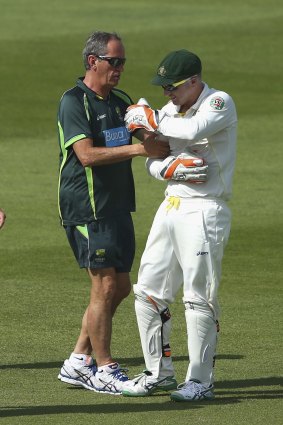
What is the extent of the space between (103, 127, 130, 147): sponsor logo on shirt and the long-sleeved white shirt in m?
0.39

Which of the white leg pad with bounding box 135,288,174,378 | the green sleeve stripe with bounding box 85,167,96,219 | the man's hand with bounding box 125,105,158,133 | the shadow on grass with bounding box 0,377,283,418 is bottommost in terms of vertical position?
the shadow on grass with bounding box 0,377,283,418

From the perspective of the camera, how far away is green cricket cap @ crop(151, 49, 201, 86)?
325 inches

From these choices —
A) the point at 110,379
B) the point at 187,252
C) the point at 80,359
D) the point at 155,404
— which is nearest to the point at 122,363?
the point at 80,359

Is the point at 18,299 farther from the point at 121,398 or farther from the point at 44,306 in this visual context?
the point at 121,398

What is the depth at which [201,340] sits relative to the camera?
27.3ft

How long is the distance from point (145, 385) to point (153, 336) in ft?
1.04

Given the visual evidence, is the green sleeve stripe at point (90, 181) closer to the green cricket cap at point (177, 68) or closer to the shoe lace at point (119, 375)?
the green cricket cap at point (177, 68)

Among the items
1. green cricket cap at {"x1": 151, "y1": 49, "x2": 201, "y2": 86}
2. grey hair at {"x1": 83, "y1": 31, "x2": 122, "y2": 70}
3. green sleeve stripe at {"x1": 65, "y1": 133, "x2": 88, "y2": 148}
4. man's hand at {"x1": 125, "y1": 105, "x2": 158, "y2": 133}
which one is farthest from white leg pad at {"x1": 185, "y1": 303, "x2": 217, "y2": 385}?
grey hair at {"x1": 83, "y1": 31, "x2": 122, "y2": 70}

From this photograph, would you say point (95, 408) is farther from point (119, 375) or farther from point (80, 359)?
point (80, 359)

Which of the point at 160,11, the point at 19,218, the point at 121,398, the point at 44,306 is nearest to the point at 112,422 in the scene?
the point at 121,398

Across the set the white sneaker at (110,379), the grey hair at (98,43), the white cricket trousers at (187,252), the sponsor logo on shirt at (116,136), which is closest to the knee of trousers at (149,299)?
the white cricket trousers at (187,252)

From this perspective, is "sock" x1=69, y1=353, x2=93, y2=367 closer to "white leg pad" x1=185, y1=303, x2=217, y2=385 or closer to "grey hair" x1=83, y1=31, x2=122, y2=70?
"white leg pad" x1=185, y1=303, x2=217, y2=385

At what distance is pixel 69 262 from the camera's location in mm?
13391

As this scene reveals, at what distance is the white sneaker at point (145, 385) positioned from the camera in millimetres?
8531
